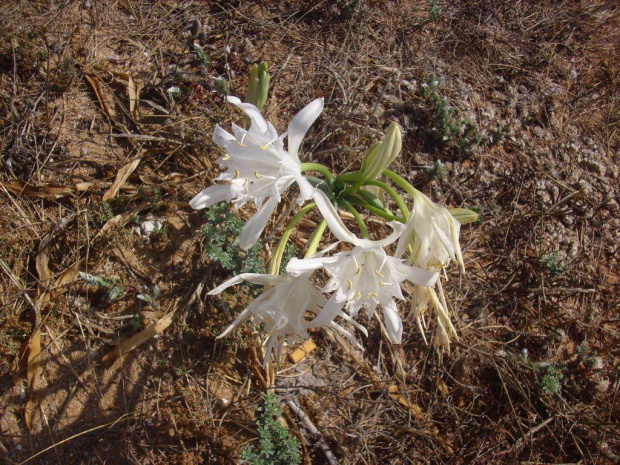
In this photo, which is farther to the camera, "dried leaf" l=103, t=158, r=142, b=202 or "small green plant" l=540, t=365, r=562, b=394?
"small green plant" l=540, t=365, r=562, b=394

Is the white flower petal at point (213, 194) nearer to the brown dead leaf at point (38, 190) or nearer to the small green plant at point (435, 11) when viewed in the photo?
the brown dead leaf at point (38, 190)

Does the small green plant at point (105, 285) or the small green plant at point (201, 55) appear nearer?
the small green plant at point (105, 285)

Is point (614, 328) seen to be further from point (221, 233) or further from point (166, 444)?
point (166, 444)

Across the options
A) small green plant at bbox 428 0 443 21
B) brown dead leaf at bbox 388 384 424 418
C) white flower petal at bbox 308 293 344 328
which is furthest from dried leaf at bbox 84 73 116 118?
small green plant at bbox 428 0 443 21

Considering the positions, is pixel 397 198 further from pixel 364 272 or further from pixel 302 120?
pixel 302 120

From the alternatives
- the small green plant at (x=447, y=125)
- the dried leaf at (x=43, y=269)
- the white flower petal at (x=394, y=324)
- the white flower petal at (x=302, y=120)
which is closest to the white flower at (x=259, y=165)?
the white flower petal at (x=302, y=120)

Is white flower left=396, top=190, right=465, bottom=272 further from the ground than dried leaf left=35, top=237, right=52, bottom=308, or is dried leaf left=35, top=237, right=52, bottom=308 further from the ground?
white flower left=396, top=190, right=465, bottom=272

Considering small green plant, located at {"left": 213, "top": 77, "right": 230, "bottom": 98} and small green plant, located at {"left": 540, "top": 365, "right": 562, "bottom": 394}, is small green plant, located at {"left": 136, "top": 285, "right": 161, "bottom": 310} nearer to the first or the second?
small green plant, located at {"left": 213, "top": 77, "right": 230, "bottom": 98}
